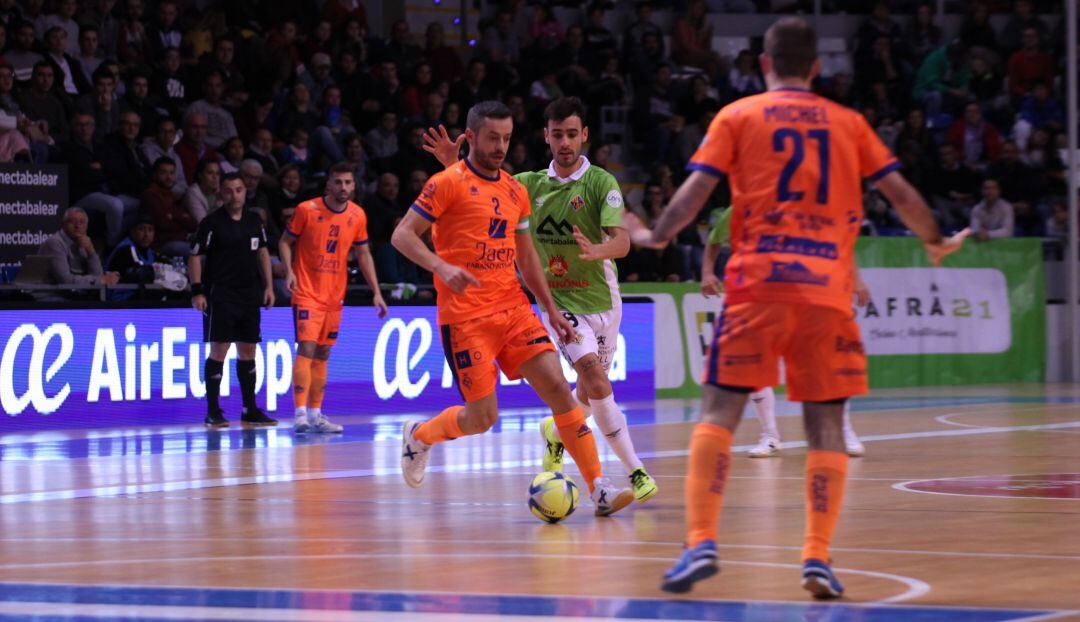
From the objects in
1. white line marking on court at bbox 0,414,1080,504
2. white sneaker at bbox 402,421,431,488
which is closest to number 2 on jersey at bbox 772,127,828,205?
white sneaker at bbox 402,421,431,488

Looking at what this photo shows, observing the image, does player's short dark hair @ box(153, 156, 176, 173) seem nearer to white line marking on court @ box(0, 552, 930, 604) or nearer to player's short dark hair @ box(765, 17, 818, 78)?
white line marking on court @ box(0, 552, 930, 604)

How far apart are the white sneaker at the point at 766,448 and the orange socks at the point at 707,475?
20.4ft

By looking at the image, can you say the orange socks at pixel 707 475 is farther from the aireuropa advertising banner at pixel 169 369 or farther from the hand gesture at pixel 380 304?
the hand gesture at pixel 380 304

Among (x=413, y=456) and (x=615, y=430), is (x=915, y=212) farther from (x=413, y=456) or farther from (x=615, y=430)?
(x=413, y=456)

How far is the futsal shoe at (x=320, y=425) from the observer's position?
15078mm

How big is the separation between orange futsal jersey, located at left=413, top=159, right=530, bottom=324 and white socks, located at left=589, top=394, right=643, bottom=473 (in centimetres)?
90

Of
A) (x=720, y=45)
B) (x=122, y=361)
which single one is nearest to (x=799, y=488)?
(x=122, y=361)

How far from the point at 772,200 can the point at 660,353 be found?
13.9 meters

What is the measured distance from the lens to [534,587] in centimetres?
613

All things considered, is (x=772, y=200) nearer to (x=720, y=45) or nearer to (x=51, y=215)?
(x=51, y=215)

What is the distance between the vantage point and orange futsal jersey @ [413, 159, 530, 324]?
860 centimetres

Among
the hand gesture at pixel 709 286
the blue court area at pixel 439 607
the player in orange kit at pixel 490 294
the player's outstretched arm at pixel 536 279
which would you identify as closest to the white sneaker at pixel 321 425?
the hand gesture at pixel 709 286

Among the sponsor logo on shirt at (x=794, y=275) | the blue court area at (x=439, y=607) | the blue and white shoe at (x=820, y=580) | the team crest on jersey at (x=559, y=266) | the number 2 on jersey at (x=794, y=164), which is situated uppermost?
the number 2 on jersey at (x=794, y=164)

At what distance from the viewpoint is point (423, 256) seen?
8172 millimetres
